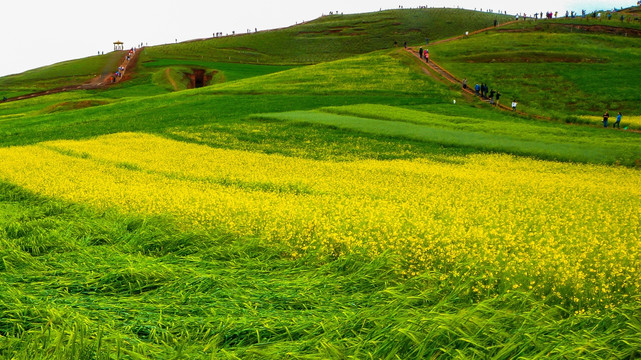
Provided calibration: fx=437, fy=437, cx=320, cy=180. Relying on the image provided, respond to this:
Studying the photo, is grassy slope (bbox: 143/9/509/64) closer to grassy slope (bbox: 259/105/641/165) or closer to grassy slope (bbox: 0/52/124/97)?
grassy slope (bbox: 0/52/124/97)

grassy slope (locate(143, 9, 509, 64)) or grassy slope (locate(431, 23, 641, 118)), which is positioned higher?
grassy slope (locate(143, 9, 509, 64))

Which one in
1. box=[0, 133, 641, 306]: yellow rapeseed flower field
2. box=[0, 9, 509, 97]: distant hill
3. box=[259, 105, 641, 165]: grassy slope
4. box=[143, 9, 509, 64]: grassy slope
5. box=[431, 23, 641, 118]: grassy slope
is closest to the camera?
box=[0, 133, 641, 306]: yellow rapeseed flower field

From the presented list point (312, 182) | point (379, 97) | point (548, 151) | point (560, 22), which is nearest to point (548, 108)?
point (379, 97)

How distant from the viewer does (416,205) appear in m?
12.0

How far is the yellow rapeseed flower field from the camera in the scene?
754cm

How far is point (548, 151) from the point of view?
24047 millimetres

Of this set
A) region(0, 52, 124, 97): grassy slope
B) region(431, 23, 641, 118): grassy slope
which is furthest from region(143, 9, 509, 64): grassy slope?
region(431, 23, 641, 118): grassy slope

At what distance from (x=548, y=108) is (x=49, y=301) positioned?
45.1 m

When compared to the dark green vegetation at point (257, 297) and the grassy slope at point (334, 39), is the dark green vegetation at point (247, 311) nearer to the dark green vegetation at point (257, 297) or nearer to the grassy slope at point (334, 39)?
the dark green vegetation at point (257, 297)

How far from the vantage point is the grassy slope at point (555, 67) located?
42.8m

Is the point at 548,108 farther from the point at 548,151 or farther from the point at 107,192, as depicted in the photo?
the point at 107,192

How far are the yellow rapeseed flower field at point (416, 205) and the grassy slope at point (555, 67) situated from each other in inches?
990

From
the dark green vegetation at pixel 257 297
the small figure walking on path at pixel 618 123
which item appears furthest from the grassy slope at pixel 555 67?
the dark green vegetation at pixel 257 297

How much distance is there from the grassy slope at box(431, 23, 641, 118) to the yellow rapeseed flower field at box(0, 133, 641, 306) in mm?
25144
